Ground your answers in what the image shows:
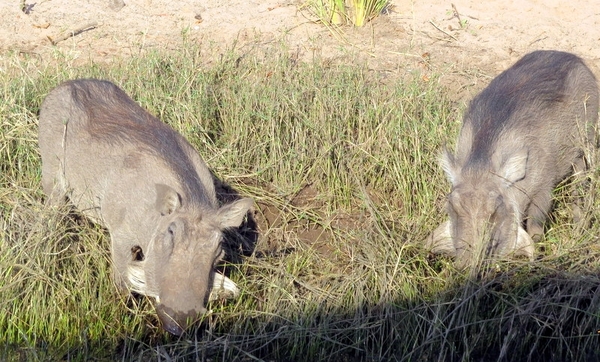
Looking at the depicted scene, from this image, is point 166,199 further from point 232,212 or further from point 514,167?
point 514,167

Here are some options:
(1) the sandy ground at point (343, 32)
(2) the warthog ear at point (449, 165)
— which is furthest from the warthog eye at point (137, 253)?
(1) the sandy ground at point (343, 32)

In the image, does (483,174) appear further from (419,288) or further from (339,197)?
(339,197)

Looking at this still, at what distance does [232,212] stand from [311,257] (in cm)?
89

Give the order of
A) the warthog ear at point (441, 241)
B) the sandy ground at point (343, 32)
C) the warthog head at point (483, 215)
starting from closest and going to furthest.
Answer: the warthog head at point (483, 215)
the warthog ear at point (441, 241)
the sandy ground at point (343, 32)

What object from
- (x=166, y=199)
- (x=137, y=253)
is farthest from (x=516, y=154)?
(x=137, y=253)

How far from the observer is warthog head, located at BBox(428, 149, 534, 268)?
16.0 ft

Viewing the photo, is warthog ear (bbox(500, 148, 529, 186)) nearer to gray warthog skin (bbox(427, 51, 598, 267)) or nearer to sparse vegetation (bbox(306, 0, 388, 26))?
gray warthog skin (bbox(427, 51, 598, 267))

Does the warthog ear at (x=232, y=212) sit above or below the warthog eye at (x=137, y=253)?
above

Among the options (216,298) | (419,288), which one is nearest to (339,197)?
(419,288)

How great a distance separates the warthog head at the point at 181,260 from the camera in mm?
4266

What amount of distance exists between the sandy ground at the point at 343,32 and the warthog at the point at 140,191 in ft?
6.47

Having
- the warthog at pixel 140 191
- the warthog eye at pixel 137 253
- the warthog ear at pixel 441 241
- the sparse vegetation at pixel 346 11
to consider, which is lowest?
the warthog eye at pixel 137 253

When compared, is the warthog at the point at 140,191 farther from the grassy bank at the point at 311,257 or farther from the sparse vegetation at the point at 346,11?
the sparse vegetation at the point at 346,11

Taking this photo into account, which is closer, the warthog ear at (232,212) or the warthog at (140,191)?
the warthog at (140,191)
